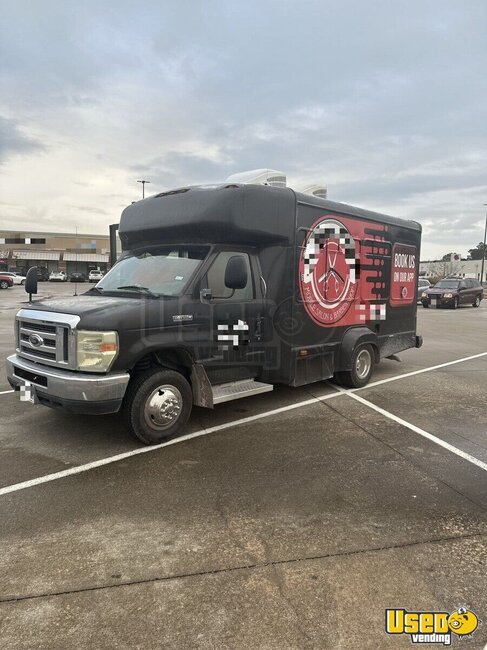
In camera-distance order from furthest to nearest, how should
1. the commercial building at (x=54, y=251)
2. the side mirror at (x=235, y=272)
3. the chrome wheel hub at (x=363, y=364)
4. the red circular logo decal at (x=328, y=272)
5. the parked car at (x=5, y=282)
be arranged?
the commercial building at (x=54, y=251), the parked car at (x=5, y=282), the chrome wheel hub at (x=363, y=364), the red circular logo decal at (x=328, y=272), the side mirror at (x=235, y=272)

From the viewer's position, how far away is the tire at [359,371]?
7414mm

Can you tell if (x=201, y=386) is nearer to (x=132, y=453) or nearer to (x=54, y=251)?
(x=132, y=453)

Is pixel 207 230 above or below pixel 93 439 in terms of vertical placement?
above

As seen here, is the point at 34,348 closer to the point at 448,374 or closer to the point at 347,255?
the point at 347,255

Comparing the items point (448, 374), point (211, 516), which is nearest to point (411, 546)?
point (211, 516)

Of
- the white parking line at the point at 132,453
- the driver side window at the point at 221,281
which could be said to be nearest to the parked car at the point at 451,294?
the white parking line at the point at 132,453

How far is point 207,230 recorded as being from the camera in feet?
18.1

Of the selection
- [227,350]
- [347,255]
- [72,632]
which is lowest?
[72,632]

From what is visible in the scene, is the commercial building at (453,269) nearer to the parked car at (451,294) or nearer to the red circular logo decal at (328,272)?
the parked car at (451,294)

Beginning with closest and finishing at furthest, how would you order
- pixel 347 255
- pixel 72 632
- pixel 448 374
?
1. pixel 72 632
2. pixel 347 255
3. pixel 448 374

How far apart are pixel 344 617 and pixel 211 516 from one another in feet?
4.24

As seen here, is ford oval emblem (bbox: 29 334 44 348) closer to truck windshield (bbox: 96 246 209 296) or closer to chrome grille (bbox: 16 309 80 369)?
chrome grille (bbox: 16 309 80 369)

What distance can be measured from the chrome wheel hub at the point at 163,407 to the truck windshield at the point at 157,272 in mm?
1045

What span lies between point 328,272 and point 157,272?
250 centimetres
